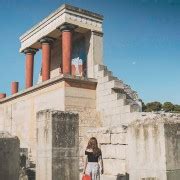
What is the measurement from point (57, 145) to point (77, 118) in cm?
84

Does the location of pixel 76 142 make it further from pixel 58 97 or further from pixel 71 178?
pixel 58 97

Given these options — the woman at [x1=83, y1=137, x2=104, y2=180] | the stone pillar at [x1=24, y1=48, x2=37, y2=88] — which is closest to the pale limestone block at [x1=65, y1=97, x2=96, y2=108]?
the stone pillar at [x1=24, y1=48, x2=37, y2=88]

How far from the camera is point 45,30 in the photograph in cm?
2067

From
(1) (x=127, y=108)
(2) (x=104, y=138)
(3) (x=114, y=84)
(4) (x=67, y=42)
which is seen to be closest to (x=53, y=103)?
(3) (x=114, y=84)

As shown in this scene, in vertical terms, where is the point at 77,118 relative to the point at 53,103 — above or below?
below

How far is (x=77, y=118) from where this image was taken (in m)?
8.94

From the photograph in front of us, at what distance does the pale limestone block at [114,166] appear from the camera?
32.2 ft

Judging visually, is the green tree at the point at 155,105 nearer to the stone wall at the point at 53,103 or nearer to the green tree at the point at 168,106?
the green tree at the point at 168,106

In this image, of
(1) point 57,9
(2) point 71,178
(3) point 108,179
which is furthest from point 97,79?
(2) point 71,178

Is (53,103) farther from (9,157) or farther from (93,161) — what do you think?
(93,161)

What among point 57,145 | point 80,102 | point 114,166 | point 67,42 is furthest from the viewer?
point 67,42

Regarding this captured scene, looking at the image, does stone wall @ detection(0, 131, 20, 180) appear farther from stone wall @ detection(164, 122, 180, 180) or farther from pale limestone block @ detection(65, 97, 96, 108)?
pale limestone block @ detection(65, 97, 96, 108)

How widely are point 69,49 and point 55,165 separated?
10728 mm

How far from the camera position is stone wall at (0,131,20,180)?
8086 mm
